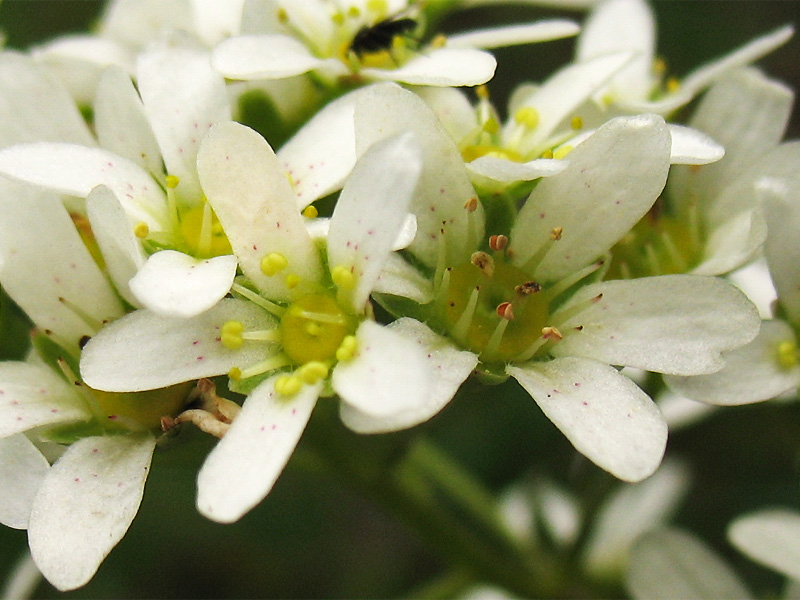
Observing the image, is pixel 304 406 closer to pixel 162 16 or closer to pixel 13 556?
pixel 162 16

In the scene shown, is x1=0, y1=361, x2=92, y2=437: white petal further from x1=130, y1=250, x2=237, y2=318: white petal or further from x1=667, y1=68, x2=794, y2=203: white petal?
x1=667, y1=68, x2=794, y2=203: white petal

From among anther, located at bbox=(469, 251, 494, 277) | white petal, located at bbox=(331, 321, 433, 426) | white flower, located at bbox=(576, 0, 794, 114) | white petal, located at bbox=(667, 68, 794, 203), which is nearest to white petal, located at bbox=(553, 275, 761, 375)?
anther, located at bbox=(469, 251, 494, 277)

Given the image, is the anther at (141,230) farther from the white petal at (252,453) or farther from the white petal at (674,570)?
the white petal at (674,570)

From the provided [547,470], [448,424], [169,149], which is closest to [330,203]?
[169,149]

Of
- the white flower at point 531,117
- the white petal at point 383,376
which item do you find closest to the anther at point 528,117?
the white flower at point 531,117

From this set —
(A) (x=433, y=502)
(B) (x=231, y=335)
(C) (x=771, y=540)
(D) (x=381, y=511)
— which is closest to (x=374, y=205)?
(B) (x=231, y=335)
